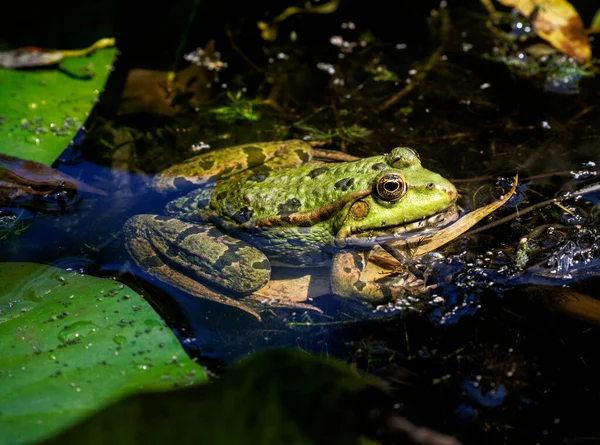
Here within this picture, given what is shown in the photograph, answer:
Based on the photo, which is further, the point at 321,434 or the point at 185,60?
the point at 185,60

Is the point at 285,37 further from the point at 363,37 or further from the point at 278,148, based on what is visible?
the point at 278,148

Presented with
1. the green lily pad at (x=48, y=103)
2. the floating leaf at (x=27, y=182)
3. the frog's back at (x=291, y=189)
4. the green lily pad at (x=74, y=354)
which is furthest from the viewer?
the green lily pad at (x=48, y=103)

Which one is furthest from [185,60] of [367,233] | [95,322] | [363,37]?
[95,322]

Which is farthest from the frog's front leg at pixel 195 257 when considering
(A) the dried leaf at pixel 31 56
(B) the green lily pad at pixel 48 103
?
(A) the dried leaf at pixel 31 56

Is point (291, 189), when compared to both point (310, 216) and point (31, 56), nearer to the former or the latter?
point (310, 216)

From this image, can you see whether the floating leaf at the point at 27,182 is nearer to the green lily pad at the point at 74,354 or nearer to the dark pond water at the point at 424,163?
the dark pond water at the point at 424,163

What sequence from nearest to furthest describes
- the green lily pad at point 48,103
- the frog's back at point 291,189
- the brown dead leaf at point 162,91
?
the frog's back at point 291,189
the green lily pad at point 48,103
the brown dead leaf at point 162,91
